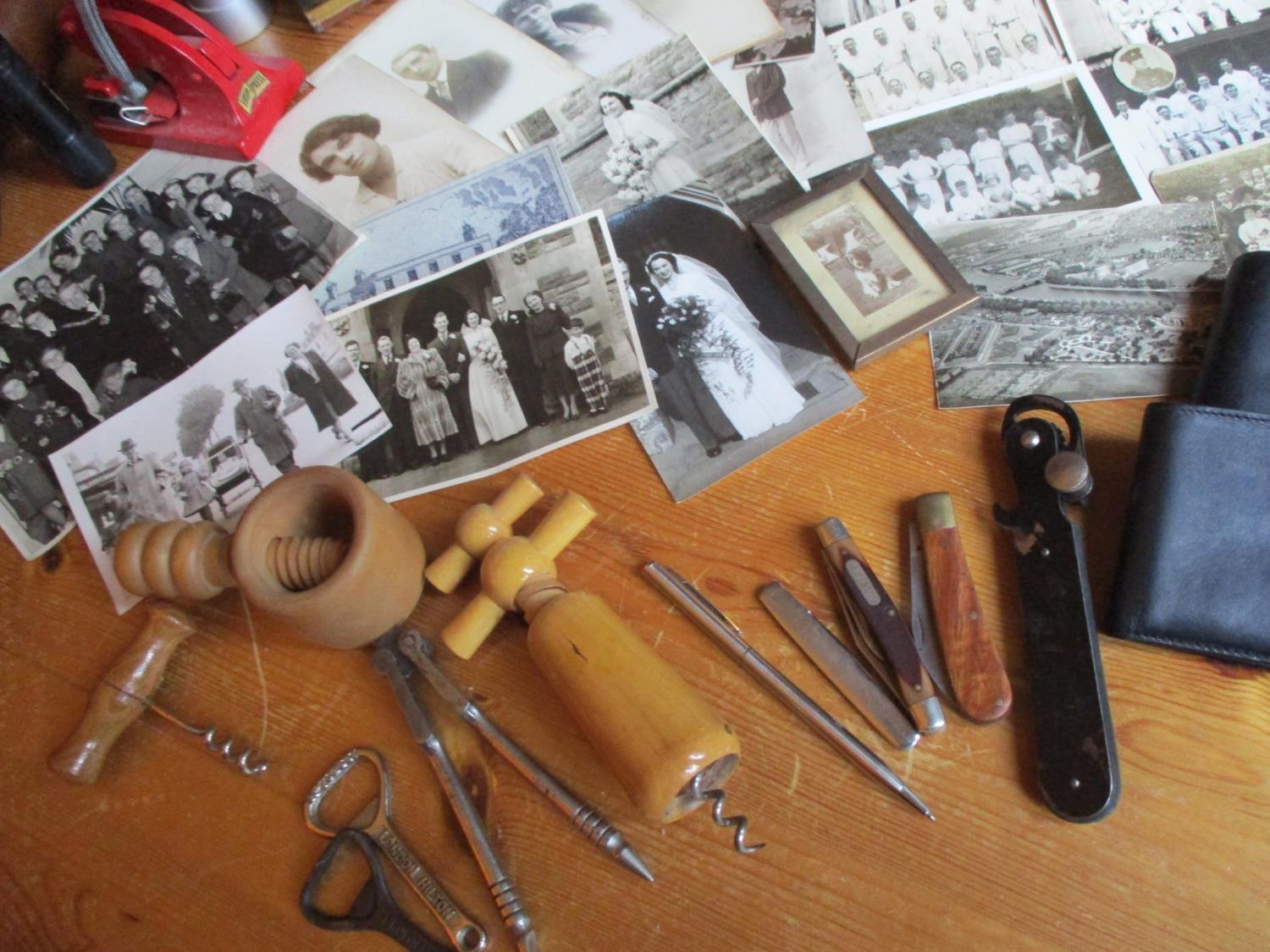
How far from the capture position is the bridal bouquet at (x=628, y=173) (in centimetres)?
63

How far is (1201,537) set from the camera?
47 centimetres

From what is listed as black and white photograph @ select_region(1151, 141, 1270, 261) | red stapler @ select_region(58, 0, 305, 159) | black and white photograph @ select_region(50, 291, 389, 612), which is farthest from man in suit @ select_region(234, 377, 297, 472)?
black and white photograph @ select_region(1151, 141, 1270, 261)

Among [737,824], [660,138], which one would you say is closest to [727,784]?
[737,824]

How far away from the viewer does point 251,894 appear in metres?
0.48

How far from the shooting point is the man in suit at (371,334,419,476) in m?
0.58

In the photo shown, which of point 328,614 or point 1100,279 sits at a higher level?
point 328,614

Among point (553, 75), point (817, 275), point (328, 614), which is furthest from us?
point (553, 75)

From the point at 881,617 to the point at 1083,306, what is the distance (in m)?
0.27

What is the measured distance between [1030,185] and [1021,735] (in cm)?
40

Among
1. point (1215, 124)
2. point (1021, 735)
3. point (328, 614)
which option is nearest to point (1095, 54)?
point (1215, 124)

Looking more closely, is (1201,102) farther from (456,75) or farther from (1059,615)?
(456,75)

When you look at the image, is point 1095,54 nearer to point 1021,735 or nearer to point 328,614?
point 1021,735

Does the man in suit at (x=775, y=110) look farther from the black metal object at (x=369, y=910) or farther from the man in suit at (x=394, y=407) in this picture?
the black metal object at (x=369, y=910)

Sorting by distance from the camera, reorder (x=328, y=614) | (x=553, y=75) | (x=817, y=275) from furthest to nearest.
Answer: (x=553, y=75) → (x=817, y=275) → (x=328, y=614)
